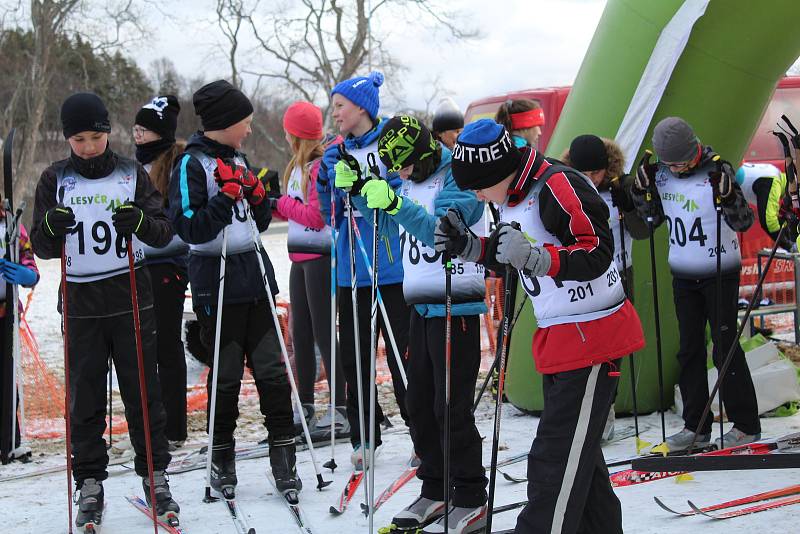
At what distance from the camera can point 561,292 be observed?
3.11 metres

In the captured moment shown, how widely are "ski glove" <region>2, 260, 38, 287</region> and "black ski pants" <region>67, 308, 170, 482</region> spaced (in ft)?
3.76

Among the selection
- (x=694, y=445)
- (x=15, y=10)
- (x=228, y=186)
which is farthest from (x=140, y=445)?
(x=15, y=10)

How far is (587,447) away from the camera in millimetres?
3031

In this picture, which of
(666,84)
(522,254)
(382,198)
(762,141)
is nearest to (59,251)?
(382,198)

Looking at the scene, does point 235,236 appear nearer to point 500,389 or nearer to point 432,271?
point 432,271

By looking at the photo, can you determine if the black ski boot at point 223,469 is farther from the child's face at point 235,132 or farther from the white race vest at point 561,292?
the white race vest at point 561,292

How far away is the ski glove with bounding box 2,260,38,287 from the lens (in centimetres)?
511

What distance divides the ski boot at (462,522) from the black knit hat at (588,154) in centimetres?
201

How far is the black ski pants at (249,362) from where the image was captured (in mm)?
4543

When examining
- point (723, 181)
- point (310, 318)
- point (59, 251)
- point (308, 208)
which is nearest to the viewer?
point (59, 251)

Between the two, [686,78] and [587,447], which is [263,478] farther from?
[686,78]

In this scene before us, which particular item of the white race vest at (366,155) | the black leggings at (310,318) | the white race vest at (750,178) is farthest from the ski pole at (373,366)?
the white race vest at (750,178)

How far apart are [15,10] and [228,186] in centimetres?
1684

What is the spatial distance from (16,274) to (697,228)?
3815 mm
